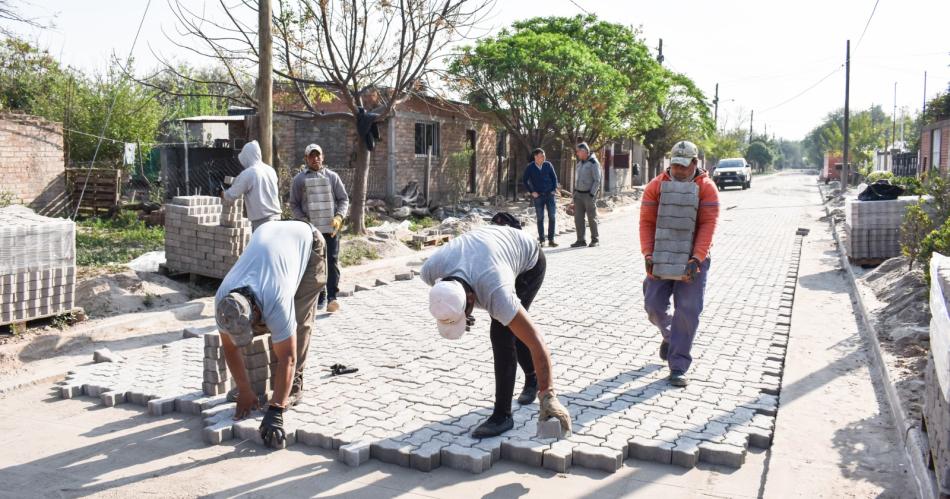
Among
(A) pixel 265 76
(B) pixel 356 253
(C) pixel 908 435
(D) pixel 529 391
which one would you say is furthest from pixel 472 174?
(C) pixel 908 435

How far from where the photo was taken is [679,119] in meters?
40.5

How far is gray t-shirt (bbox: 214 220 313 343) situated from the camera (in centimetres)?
441

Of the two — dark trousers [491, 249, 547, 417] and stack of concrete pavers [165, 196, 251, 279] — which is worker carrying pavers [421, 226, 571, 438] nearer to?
dark trousers [491, 249, 547, 417]

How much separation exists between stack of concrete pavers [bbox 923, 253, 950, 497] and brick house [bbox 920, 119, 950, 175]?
23.5 meters

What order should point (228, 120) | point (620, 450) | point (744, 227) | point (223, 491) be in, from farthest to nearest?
point (228, 120)
point (744, 227)
point (620, 450)
point (223, 491)

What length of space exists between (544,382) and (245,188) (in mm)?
Answer: 4680

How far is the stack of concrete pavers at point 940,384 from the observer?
11.3 ft

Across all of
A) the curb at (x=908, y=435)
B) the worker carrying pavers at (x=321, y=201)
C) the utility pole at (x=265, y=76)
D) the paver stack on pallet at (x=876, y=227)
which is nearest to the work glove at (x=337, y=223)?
the worker carrying pavers at (x=321, y=201)

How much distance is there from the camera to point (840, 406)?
17.6ft

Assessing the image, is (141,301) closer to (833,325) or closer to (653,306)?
(653,306)

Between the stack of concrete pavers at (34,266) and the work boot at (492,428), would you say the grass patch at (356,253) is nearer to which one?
the stack of concrete pavers at (34,266)

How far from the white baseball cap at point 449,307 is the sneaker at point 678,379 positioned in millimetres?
2456

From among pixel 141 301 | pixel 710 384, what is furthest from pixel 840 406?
pixel 141 301

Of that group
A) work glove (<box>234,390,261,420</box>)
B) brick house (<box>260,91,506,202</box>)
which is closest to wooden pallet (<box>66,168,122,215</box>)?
brick house (<box>260,91,506,202</box>)
